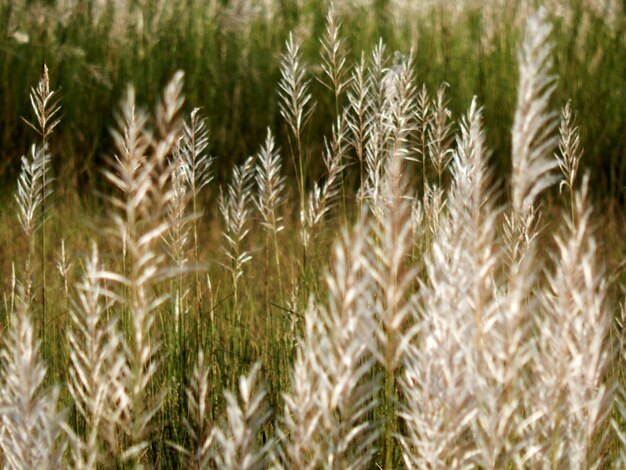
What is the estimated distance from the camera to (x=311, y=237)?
242 centimetres

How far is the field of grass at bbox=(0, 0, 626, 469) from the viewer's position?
0.85 meters

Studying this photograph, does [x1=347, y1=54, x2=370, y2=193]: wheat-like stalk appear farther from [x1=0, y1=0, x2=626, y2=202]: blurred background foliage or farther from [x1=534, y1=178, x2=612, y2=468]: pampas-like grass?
[x1=0, y1=0, x2=626, y2=202]: blurred background foliage

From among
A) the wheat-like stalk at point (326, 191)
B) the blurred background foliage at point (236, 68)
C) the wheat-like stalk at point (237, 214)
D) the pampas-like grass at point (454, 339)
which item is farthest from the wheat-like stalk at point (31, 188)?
the blurred background foliage at point (236, 68)

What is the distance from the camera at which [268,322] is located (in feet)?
6.91

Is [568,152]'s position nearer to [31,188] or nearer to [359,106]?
[359,106]

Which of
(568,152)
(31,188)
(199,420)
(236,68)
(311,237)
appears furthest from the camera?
(236,68)

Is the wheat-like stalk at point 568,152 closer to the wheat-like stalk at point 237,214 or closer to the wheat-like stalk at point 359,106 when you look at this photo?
the wheat-like stalk at point 359,106

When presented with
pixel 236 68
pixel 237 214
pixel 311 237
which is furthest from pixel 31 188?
pixel 236 68

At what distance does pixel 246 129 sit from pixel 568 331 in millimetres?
4173

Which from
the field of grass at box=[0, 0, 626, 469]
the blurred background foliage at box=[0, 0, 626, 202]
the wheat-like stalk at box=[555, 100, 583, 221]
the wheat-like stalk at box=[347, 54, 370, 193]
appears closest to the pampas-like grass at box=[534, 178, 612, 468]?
the field of grass at box=[0, 0, 626, 469]

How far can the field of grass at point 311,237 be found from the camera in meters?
0.85

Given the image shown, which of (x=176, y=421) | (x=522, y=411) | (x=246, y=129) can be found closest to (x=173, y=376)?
(x=176, y=421)

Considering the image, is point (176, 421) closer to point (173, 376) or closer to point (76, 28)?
point (173, 376)

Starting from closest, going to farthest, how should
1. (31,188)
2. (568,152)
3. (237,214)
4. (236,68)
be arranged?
1. (31,188)
2. (568,152)
3. (237,214)
4. (236,68)
